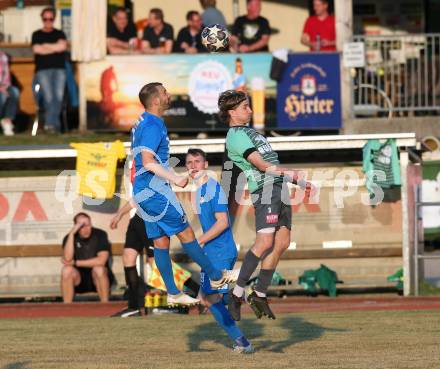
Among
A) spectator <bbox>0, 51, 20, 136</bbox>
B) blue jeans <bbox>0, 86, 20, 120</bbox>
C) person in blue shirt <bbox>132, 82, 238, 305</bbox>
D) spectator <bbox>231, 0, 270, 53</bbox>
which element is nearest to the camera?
person in blue shirt <bbox>132, 82, 238, 305</bbox>

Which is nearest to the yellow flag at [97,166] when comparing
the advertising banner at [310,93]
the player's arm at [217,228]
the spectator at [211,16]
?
the advertising banner at [310,93]

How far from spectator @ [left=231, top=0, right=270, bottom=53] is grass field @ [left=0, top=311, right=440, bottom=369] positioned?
6.56 m

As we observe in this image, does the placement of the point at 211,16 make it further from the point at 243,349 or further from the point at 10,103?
the point at 243,349

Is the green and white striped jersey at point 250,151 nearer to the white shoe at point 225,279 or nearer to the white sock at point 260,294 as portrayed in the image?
the white shoe at point 225,279

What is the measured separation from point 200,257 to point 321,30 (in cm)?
1115

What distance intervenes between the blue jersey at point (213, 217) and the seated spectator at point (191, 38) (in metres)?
7.61

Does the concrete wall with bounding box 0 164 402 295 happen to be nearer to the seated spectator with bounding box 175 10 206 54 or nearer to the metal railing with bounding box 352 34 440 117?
the metal railing with bounding box 352 34 440 117

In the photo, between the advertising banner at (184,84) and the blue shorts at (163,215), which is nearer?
the blue shorts at (163,215)

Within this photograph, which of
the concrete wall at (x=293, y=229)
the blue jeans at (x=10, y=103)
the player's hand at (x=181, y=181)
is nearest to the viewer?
the player's hand at (x=181, y=181)

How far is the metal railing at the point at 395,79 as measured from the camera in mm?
20703

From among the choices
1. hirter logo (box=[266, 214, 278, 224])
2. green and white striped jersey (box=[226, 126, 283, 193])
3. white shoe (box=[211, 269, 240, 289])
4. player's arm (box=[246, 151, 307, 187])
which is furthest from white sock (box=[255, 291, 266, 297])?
player's arm (box=[246, 151, 307, 187])

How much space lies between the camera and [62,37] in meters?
20.9

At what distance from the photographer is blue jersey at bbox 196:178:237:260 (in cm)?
1263

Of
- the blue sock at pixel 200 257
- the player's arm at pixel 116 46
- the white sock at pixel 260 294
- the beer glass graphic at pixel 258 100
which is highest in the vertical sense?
the player's arm at pixel 116 46
